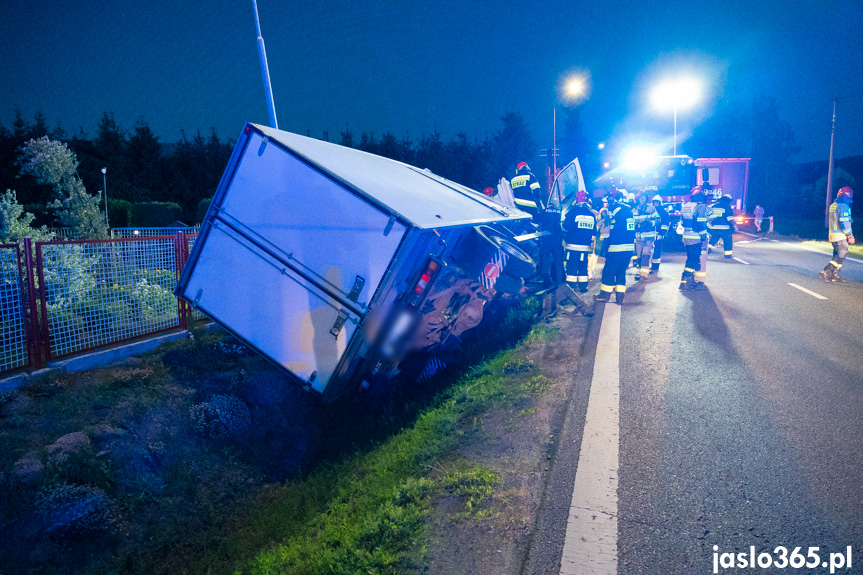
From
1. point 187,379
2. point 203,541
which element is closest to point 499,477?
point 203,541

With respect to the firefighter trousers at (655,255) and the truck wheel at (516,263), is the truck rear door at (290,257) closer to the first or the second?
the truck wheel at (516,263)

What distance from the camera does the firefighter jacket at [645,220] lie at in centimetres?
1057

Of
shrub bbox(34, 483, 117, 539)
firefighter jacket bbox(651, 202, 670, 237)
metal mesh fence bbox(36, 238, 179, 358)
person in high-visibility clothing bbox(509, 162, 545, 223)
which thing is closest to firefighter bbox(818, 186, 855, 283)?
firefighter jacket bbox(651, 202, 670, 237)

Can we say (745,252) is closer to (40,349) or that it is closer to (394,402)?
(394,402)

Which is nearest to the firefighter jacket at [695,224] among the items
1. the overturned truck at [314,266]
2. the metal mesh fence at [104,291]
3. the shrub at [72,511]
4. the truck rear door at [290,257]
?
the overturned truck at [314,266]

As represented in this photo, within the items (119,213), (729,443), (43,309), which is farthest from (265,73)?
(119,213)

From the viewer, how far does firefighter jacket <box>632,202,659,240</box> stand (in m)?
10.6

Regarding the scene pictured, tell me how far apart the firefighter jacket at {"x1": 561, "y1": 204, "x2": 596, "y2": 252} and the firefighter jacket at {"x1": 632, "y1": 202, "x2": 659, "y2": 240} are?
232 cm

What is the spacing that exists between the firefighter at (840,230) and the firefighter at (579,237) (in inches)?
214

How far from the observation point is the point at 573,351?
5848 mm

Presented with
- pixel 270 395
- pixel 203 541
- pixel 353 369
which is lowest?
pixel 203 541

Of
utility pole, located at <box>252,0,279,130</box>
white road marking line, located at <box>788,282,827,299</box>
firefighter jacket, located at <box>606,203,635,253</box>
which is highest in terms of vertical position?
utility pole, located at <box>252,0,279,130</box>

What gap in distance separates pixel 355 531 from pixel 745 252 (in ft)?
58.1

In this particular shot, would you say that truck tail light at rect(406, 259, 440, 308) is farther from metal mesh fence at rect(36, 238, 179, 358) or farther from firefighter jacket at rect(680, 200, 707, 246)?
firefighter jacket at rect(680, 200, 707, 246)
